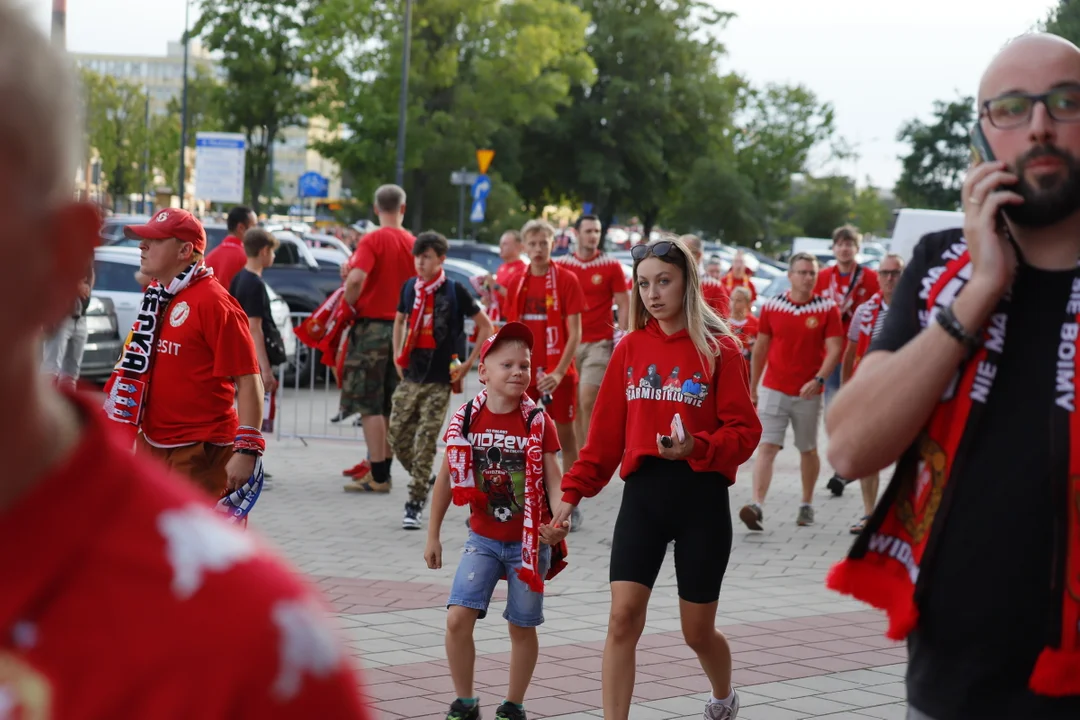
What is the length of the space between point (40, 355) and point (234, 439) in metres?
4.79

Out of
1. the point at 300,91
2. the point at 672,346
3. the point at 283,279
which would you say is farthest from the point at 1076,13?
the point at 300,91

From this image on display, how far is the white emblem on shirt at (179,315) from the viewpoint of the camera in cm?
587

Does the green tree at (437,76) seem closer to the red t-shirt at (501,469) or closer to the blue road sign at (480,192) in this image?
the blue road sign at (480,192)

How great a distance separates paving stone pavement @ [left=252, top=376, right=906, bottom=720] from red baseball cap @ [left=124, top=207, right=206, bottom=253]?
6.29ft

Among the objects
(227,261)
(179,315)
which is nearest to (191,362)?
(179,315)

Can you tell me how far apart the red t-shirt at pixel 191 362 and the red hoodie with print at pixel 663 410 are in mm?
1411

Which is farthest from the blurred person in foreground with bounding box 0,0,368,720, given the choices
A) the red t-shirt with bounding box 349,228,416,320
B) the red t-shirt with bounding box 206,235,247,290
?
the red t-shirt with bounding box 349,228,416,320

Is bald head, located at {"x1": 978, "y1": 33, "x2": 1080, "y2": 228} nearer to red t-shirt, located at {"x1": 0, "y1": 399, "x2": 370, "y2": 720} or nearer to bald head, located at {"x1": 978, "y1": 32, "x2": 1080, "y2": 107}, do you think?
bald head, located at {"x1": 978, "y1": 32, "x2": 1080, "y2": 107}

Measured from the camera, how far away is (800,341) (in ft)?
36.4

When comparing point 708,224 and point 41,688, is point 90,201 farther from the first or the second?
point 708,224

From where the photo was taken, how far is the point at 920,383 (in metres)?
2.45

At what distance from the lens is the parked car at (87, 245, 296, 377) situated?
17297 mm

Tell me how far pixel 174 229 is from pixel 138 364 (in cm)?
56

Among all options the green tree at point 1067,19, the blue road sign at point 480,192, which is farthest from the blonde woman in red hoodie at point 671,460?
the blue road sign at point 480,192
